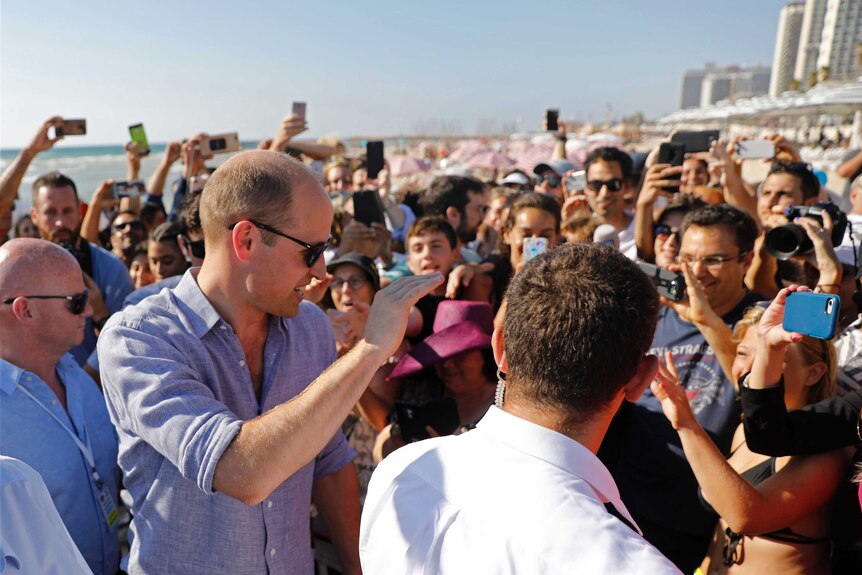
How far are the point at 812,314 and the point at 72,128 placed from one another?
5.72 metres

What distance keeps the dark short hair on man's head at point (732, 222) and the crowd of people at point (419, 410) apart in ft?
0.04

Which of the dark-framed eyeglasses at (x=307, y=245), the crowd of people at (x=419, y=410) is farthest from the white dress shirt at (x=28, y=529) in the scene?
the dark-framed eyeglasses at (x=307, y=245)

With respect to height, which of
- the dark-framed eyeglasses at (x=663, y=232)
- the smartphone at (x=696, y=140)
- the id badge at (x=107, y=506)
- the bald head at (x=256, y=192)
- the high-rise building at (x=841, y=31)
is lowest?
the id badge at (x=107, y=506)

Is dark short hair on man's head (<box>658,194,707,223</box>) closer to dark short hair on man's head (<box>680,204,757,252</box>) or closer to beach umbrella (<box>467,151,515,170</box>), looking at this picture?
dark short hair on man's head (<box>680,204,757,252</box>)

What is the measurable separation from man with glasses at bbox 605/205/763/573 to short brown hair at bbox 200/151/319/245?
71.5 inches

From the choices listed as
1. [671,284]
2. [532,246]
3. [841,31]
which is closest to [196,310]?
[532,246]

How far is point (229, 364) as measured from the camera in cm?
178

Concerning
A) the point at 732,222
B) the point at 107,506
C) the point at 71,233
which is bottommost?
the point at 107,506

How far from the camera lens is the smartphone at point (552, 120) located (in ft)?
24.7

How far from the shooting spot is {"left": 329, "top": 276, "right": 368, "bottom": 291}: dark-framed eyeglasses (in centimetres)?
324

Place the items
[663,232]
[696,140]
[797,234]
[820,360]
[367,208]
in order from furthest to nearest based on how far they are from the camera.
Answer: [696,140]
[367,208]
[663,232]
[797,234]
[820,360]

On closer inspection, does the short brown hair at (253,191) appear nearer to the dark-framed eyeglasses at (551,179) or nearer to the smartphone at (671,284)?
the smartphone at (671,284)

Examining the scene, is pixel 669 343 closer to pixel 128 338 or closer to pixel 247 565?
pixel 247 565

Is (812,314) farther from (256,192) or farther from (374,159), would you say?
(374,159)
